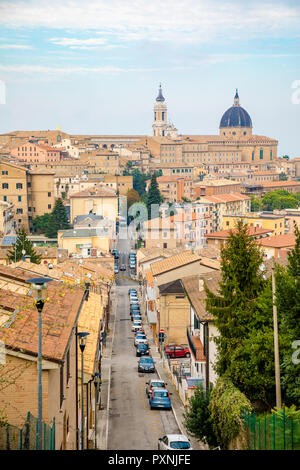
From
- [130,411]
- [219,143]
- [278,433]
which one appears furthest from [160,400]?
[219,143]

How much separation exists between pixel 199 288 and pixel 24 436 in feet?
46.7

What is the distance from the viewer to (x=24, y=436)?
848 centimetres

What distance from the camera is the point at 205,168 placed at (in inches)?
5812

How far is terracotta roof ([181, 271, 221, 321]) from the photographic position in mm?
18550

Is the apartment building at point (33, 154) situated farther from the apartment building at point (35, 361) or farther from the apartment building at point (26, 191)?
the apartment building at point (35, 361)

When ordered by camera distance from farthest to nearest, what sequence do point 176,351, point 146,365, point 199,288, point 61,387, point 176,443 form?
1. point 176,351
2. point 146,365
3. point 199,288
4. point 176,443
5. point 61,387

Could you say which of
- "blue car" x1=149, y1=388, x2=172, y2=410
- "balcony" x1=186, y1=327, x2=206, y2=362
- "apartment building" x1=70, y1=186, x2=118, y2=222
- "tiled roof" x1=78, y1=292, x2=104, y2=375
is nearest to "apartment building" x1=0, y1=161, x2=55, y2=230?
"apartment building" x1=70, y1=186, x2=118, y2=222

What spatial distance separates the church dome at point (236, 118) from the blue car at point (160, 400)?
169363 millimetres

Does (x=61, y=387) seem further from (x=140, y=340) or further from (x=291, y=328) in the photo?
(x=140, y=340)

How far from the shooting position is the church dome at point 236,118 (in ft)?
612

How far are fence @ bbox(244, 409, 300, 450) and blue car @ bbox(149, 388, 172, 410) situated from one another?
9.79 meters

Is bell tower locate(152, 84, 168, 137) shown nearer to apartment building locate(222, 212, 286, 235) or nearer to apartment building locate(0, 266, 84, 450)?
apartment building locate(222, 212, 286, 235)
